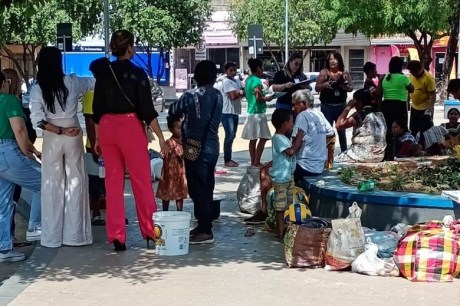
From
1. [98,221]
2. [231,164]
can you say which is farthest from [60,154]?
[231,164]

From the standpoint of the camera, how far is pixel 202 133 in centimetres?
809

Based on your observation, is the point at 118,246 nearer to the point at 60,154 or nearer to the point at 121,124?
the point at 60,154

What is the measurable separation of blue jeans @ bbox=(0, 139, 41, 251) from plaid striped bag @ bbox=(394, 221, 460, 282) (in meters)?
3.54

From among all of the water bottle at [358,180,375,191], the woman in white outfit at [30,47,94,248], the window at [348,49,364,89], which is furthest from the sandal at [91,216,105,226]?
the window at [348,49,364,89]

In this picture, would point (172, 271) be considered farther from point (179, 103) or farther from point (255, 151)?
point (255, 151)

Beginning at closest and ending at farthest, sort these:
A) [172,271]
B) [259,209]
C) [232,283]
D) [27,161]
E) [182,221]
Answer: [232,283], [172,271], [182,221], [27,161], [259,209]

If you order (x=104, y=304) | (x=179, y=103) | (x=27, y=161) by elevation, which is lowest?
(x=104, y=304)

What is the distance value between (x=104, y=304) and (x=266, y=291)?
3.92ft

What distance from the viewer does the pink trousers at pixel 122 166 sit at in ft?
25.2

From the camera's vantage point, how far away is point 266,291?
6.44 meters

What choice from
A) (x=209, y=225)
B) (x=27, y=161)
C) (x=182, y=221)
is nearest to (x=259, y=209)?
(x=209, y=225)

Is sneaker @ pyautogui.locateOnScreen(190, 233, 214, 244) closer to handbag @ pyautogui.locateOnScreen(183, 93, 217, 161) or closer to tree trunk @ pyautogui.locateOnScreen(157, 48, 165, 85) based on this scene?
handbag @ pyautogui.locateOnScreen(183, 93, 217, 161)

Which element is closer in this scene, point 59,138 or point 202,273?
A: point 202,273

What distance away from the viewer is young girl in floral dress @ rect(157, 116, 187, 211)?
8.97 m
